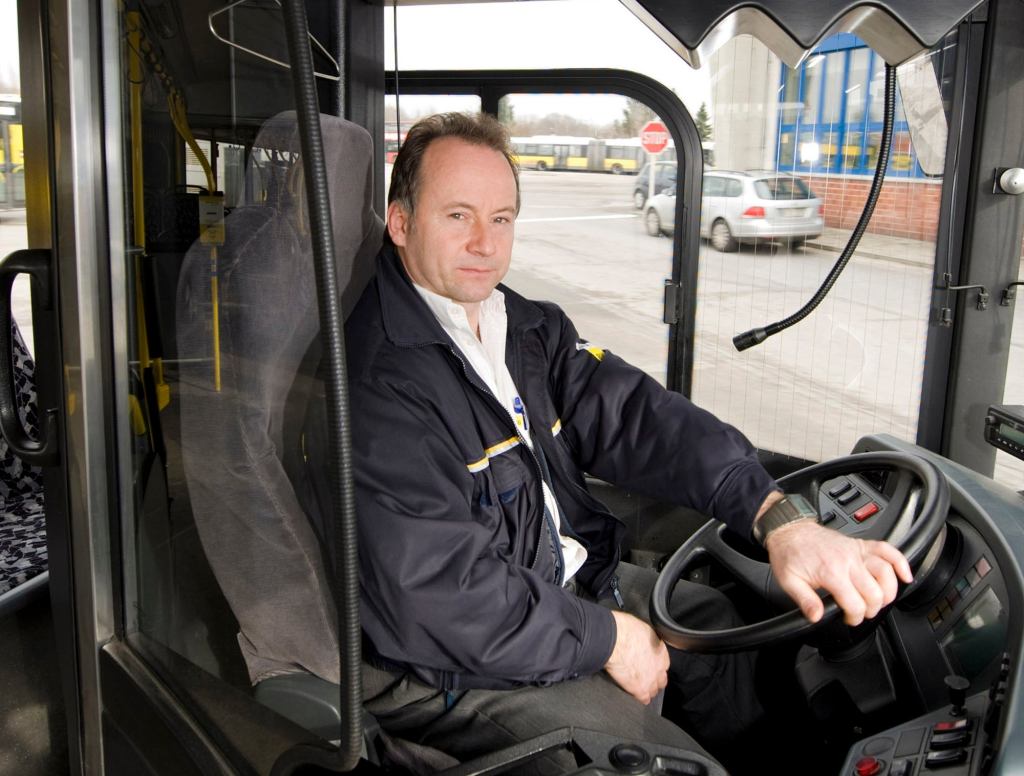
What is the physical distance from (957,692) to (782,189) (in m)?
2.44

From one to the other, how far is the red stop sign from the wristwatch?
7.20 feet

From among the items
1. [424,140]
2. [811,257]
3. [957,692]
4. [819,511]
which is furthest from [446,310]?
[811,257]

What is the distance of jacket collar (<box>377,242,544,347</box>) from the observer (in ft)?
4.57

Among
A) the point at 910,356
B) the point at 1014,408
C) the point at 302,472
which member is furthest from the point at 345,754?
the point at 910,356

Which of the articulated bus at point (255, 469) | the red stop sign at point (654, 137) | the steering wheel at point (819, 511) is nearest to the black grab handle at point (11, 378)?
the articulated bus at point (255, 469)

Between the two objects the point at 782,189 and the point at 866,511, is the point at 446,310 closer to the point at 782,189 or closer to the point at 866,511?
the point at 866,511

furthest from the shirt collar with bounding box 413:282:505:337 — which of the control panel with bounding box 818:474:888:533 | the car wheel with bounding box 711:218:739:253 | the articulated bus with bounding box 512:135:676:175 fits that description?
the car wheel with bounding box 711:218:739:253

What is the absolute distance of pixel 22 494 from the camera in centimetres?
249

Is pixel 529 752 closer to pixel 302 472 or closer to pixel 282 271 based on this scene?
pixel 302 472

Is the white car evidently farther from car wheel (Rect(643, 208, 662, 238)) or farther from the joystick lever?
the joystick lever

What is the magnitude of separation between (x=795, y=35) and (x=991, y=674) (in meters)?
0.86

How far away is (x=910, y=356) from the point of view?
334 cm

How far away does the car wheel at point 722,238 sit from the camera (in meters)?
3.47

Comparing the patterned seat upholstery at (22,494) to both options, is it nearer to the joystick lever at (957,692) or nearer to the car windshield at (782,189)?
the joystick lever at (957,692)
